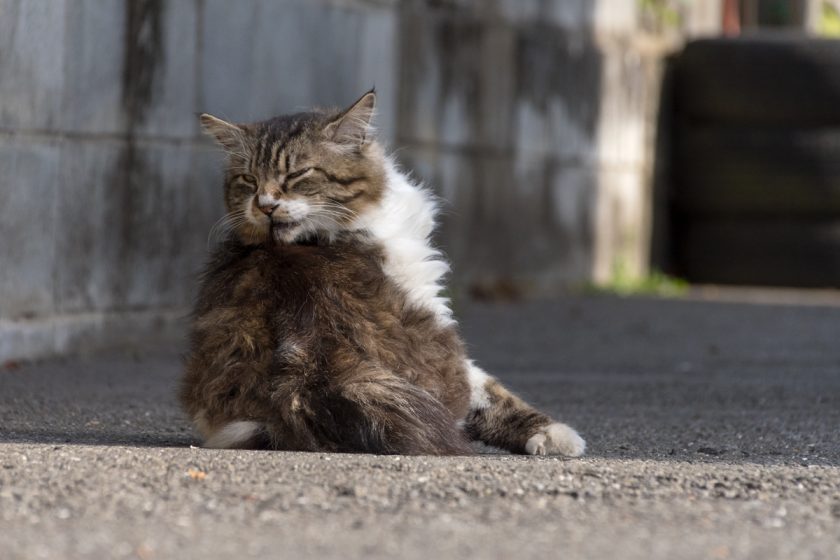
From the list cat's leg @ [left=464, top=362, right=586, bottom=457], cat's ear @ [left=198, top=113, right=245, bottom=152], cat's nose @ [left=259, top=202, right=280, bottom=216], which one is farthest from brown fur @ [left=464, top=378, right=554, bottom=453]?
cat's ear @ [left=198, top=113, right=245, bottom=152]

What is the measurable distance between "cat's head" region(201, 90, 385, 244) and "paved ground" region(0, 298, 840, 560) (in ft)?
2.46

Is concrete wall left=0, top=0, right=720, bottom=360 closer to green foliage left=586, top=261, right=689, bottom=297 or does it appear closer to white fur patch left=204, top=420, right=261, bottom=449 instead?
green foliage left=586, top=261, right=689, bottom=297

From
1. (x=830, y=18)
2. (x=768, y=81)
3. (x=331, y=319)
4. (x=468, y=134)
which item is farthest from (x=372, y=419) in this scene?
(x=830, y=18)

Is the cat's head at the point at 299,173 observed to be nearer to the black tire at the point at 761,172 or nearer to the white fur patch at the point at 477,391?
the white fur patch at the point at 477,391

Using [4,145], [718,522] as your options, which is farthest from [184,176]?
[718,522]

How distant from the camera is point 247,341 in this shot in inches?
164

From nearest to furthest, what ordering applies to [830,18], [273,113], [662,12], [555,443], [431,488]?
1. [431,488]
2. [555,443]
3. [273,113]
4. [662,12]
5. [830,18]

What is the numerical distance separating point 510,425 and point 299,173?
101 centimetres

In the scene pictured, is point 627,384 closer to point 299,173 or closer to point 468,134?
point 299,173

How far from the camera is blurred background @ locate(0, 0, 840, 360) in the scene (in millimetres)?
6590

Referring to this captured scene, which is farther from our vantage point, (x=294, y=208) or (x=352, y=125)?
(x=352, y=125)

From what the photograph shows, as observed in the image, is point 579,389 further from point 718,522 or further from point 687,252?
point 687,252

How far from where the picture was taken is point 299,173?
4473 millimetres

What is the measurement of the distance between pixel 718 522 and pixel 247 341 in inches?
59.6
